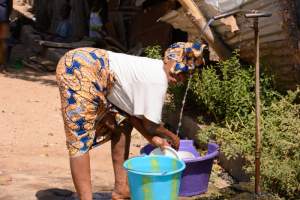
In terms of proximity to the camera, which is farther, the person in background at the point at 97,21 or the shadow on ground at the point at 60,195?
the person in background at the point at 97,21

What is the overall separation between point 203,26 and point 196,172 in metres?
2.19

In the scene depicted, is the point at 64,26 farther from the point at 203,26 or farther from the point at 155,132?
the point at 155,132

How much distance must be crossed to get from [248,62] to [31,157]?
103 inches

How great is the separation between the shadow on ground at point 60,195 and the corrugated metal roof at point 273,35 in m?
2.06

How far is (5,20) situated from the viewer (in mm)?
8570

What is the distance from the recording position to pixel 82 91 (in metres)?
3.79

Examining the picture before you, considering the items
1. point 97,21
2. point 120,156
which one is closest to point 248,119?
point 120,156

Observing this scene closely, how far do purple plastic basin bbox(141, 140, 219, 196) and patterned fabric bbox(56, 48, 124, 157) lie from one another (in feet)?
2.80

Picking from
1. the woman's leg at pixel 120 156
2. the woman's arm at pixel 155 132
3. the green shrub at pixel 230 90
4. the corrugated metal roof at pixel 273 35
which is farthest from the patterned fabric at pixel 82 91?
the green shrub at pixel 230 90

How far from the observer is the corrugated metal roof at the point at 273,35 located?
17.6 ft

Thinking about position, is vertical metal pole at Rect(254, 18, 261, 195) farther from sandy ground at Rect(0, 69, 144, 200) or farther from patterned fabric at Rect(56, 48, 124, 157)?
sandy ground at Rect(0, 69, 144, 200)

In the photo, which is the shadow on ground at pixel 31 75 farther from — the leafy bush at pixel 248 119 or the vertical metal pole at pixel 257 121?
the vertical metal pole at pixel 257 121

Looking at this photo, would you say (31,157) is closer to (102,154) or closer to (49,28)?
(102,154)

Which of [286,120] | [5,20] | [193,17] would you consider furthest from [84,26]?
[286,120]
